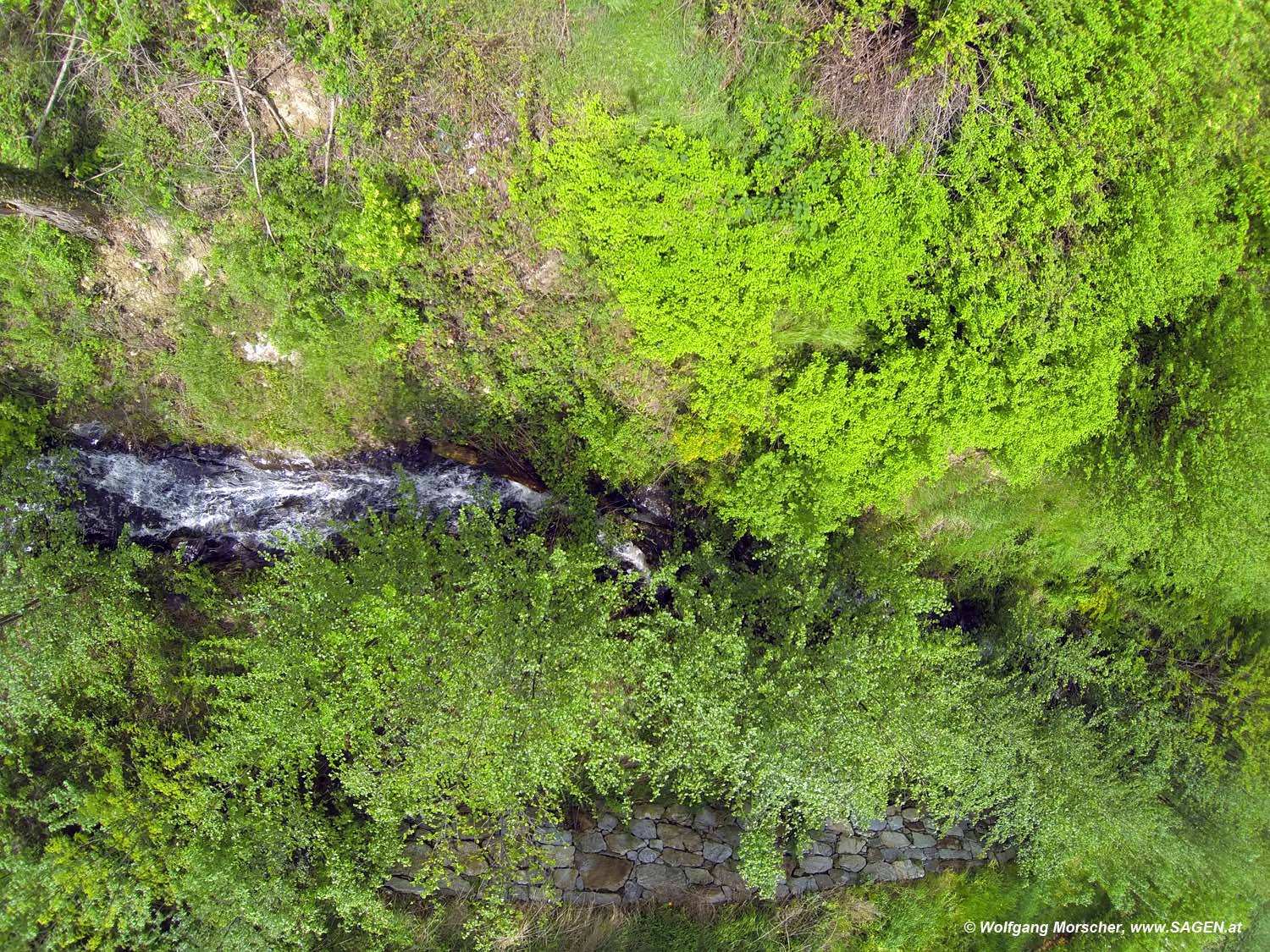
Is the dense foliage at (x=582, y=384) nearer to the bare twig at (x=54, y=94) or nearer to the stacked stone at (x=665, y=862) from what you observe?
the bare twig at (x=54, y=94)

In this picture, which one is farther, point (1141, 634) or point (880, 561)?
point (1141, 634)

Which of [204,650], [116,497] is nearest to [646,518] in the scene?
[204,650]

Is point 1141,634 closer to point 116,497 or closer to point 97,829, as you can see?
point 97,829

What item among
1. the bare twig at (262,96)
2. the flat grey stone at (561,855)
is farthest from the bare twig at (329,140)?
the flat grey stone at (561,855)

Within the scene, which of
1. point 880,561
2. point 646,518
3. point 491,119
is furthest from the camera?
point 646,518

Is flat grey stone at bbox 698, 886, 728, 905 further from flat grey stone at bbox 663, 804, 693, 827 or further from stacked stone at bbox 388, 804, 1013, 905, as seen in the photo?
flat grey stone at bbox 663, 804, 693, 827

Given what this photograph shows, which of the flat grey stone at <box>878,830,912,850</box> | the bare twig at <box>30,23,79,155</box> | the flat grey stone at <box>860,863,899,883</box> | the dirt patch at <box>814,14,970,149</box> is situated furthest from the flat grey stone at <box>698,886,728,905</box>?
the bare twig at <box>30,23,79,155</box>

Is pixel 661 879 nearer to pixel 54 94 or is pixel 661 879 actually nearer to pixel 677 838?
pixel 677 838
